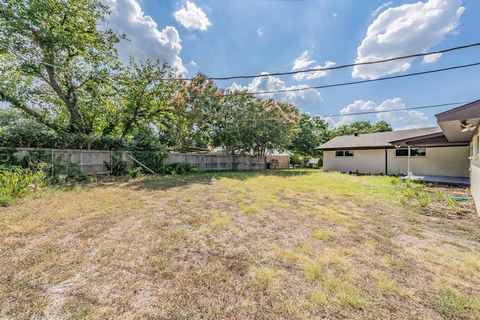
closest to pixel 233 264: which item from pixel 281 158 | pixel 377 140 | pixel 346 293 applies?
pixel 346 293

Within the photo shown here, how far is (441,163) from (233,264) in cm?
1573

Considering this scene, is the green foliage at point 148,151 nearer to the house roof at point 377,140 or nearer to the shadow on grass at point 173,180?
the shadow on grass at point 173,180

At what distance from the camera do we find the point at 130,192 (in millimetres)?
7023

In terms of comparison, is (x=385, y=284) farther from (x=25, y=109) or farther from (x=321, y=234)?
(x=25, y=109)

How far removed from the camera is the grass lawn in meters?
1.89

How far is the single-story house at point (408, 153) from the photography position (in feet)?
34.9

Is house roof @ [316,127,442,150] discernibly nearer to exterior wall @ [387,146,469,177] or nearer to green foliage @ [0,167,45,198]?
exterior wall @ [387,146,469,177]

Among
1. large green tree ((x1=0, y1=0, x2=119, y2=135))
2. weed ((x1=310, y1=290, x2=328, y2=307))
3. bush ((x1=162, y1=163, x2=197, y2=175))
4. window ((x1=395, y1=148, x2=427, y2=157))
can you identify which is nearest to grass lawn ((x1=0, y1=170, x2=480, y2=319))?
weed ((x1=310, y1=290, x2=328, y2=307))

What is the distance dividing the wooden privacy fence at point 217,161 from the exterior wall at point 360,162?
6383 millimetres

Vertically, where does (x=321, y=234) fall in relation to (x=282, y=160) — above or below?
below

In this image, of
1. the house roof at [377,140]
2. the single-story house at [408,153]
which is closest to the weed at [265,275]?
the single-story house at [408,153]

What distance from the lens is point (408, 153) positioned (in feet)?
42.2

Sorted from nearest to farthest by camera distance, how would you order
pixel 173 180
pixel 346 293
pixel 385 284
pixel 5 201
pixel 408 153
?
1. pixel 346 293
2. pixel 385 284
3. pixel 5 201
4. pixel 173 180
5. pixel 408 153

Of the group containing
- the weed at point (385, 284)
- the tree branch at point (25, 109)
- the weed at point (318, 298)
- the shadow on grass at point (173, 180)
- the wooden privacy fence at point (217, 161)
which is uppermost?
the tree branch at point (25, 109)
